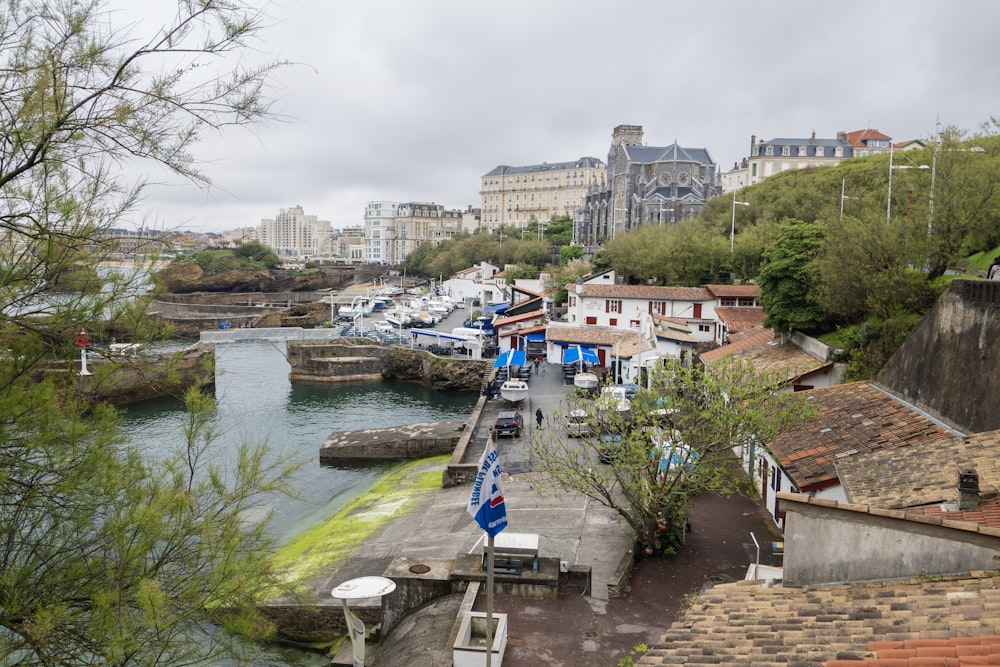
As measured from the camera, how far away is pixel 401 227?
620 feet

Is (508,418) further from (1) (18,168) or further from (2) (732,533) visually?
(1) (18,168)

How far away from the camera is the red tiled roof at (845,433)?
15578 millimetres

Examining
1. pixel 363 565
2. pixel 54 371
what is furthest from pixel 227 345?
pixel 54 371

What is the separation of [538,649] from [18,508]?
860 centimetres

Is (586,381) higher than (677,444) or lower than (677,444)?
lower

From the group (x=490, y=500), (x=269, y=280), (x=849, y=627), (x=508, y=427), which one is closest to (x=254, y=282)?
(x=269, y=280)

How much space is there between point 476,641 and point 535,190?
152612 mm

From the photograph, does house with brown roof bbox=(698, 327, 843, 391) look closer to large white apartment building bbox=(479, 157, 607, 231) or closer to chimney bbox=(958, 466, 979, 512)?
chimney bbox=(958, 466, 979, 512)

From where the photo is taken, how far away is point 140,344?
6.65 meters

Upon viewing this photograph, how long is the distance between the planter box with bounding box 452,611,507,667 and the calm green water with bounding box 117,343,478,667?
12196 mm

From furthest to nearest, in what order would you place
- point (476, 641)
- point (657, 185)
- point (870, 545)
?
point (657, 185) < point (476, 641) < point (870, 545)

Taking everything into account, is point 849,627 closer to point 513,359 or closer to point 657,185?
point 513,359

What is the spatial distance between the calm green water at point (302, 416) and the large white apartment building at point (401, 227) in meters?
130

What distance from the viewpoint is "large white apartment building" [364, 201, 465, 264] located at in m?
188
